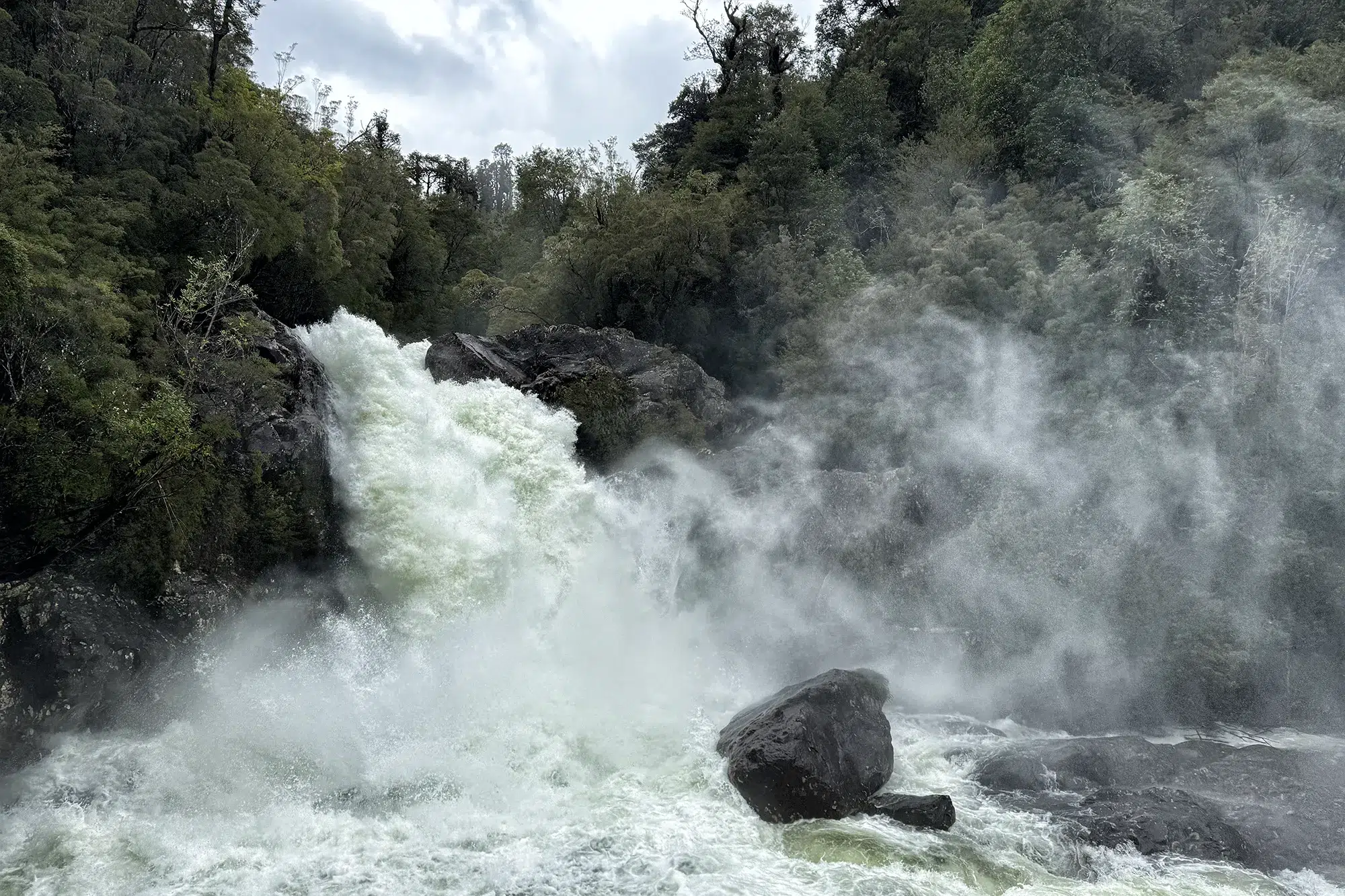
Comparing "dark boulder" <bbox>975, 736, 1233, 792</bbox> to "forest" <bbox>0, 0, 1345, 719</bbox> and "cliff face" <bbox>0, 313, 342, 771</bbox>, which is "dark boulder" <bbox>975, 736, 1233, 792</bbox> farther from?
"cliff face" <bbox>0, 313, 342, 771</bbox>

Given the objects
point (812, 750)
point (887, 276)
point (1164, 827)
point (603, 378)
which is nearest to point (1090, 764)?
point (1164, 827)

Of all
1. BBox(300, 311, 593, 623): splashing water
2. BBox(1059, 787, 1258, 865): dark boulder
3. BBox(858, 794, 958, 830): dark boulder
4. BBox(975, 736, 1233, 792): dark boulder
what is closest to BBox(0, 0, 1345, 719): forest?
BBox(300, 311, 593, 623): splashing water

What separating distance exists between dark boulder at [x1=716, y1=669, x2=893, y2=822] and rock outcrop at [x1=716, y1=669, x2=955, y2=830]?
0.01 m

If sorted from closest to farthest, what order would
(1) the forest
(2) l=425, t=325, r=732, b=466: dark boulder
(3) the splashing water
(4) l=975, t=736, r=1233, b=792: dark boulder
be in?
(4) l=975, t=736, r=1233, b=792: dark boulder
(1) the forest
(3) the splashing water
(2) l=425, t=325, r=732, b=466: dark boulder

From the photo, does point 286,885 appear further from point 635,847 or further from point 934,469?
point 934,469

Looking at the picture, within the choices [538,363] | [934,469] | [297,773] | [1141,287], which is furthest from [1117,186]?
[297,773]

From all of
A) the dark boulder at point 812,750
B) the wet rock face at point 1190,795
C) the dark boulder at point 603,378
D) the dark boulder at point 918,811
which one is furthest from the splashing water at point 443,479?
the wet rock face at point 1190,795

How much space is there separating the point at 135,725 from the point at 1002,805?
42.5 ft

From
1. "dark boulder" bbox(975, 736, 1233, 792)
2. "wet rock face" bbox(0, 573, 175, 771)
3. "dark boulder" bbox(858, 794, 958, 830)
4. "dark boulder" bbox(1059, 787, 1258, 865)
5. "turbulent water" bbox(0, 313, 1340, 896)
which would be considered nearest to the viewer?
"turbulent water" bbox(0, 313, 1340, 896)

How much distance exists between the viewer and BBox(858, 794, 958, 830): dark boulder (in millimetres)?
11797

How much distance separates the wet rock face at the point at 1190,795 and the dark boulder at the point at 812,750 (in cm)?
202

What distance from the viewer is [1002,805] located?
41.0 feet

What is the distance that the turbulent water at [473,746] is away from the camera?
33.9 ft

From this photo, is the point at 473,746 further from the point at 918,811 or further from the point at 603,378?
the point at 603,378
